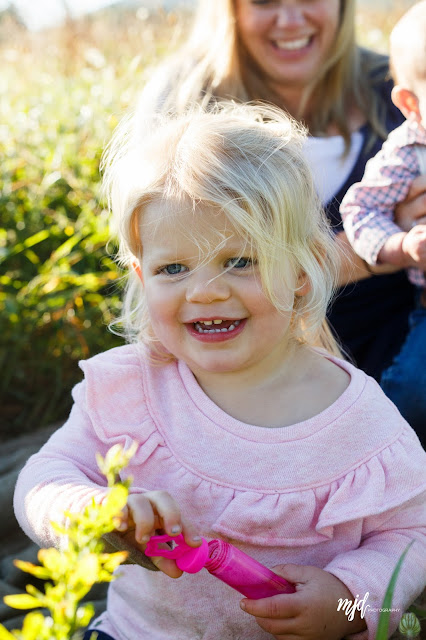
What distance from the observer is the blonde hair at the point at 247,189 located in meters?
1.43

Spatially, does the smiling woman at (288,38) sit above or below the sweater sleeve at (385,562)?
above

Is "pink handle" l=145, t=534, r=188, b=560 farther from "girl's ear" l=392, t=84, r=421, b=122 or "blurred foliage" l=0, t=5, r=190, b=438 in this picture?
"blurred foliage" l=0, t=5, r=190, b=438

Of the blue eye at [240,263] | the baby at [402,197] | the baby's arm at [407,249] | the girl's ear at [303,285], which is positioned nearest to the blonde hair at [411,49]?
the baby at [402,197]

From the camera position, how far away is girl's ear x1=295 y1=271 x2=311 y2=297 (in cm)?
158

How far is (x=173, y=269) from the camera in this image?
4.84 ft

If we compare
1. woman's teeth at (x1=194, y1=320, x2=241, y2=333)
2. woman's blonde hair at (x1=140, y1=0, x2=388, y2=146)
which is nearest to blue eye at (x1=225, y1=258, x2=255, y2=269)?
woman's teeth at (x1=194, y1=320, x2=241, y2=333)

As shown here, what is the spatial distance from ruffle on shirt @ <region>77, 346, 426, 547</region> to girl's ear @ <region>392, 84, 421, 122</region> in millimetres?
1044

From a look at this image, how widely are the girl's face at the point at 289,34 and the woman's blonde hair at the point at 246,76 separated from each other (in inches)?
1.4

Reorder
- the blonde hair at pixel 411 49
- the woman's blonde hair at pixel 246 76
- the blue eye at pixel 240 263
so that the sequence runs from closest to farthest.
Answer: the blue eye at pixel 240 263 → the blonde hair at pixel 411 49 → the woman's blonde hair at pixel 246 76

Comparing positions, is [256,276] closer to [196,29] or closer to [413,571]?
[413,571]

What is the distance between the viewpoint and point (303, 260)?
5.07 ft

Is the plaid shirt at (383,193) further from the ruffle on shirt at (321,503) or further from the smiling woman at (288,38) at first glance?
the ruffle on shirt at (321,503)

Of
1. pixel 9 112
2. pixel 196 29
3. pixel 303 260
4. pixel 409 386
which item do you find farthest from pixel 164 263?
pixel 9 112

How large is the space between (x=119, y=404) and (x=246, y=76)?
5.42 ft
